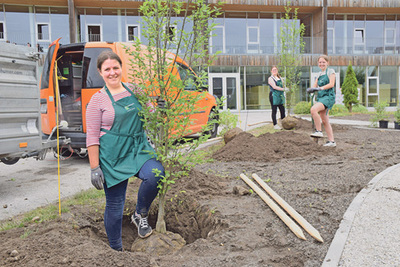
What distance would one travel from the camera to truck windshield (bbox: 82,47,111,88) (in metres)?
6.77

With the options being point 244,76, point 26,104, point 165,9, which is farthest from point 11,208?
point 244,76

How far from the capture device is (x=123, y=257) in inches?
103

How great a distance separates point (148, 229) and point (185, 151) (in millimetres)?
821

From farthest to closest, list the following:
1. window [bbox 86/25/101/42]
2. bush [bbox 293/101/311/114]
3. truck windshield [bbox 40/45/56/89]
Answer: window [bbox 86/25/101/42], bush [bbox 293/101/311/114], truck windshield [bbox 40/45/56/89]

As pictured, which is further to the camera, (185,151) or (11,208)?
(11,208)

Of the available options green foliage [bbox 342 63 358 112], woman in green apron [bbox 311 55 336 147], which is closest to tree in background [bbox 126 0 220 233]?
woman in green apron [bbox 311 55 336 147]

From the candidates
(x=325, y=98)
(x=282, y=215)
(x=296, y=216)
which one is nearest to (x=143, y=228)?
(x=282, y=215)

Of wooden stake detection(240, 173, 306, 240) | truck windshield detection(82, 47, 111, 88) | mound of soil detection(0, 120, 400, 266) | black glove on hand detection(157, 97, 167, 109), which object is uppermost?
truck windshield detection(82, 47, 111, 88)

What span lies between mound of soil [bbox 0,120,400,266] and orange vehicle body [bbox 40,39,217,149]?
2.05 metres

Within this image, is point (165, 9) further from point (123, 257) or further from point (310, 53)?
point (310, 53)

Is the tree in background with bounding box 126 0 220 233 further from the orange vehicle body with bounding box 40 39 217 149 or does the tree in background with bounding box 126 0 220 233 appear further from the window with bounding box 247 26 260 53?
the window with bounding box 247 26 260 53

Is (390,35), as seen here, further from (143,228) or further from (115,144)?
(115,144)

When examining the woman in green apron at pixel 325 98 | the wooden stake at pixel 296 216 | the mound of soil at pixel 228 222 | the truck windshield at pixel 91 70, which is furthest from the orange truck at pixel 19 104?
the woman in green apron at pixel 325 98

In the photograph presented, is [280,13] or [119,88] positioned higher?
[280,13]
